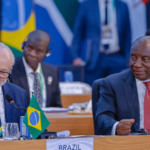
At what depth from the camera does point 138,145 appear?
8.01 ft

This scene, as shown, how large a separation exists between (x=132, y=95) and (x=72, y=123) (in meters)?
0.84

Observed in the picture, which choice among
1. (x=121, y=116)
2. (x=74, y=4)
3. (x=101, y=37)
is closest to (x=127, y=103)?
(x=121, y=116)

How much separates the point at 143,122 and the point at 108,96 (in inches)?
12.1

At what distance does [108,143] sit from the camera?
7.83 feet

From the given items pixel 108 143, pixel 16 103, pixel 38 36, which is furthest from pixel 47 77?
pixel 108 143

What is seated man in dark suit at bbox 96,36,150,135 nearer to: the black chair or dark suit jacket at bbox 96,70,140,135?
dark suit jacket at bbox 96,70,140,135

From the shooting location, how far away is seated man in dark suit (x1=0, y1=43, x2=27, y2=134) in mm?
2992

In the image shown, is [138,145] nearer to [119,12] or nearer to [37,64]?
[37,64]

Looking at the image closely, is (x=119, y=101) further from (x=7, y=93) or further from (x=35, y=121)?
(x=35, y=121)

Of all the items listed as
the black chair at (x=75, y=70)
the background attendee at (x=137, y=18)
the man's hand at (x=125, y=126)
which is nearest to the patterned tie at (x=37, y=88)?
the black chair at (x=75, y=70)

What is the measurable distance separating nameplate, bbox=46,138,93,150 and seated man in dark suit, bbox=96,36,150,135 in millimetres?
794

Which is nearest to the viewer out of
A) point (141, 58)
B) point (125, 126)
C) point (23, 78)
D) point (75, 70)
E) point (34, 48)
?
point (125, 126)

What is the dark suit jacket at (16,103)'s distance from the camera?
3156mm

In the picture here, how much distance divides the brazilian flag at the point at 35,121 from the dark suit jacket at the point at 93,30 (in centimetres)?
424
